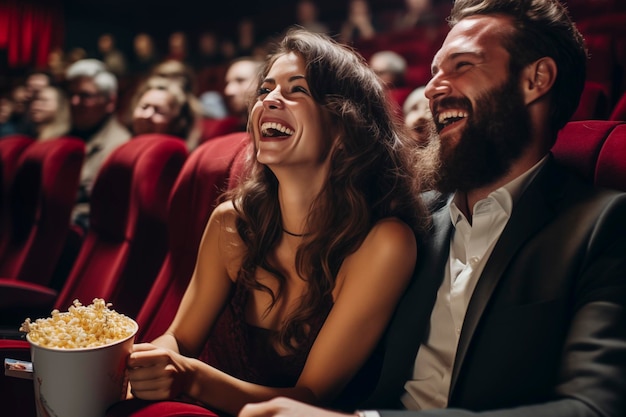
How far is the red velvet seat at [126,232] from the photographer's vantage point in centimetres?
76

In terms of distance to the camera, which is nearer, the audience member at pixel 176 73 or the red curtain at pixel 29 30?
the audience member at pixel 176 73

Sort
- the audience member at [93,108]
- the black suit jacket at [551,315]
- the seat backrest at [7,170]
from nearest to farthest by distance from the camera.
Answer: the black suit jacket at [551,315], the seat backrest at [7,170], the audience member at [93,108]

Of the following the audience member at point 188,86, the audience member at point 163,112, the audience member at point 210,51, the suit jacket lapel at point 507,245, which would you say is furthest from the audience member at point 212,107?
the suit jacket lapel at point 507,245

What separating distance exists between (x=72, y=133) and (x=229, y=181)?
102 cm

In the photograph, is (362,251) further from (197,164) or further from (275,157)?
(197,164)

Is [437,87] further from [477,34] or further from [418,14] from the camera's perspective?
[418,14]

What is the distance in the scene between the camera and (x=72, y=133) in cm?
152

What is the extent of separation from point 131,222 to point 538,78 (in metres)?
0.52

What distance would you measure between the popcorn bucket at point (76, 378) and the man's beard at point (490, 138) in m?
0.28

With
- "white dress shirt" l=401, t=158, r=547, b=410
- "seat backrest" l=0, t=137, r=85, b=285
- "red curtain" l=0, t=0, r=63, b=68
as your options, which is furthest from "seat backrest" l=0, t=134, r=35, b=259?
"red curtain" l=0, t=0, r=63, b=68

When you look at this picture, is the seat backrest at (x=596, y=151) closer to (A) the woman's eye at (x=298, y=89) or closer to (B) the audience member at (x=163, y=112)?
(A) the woman's eye at (x=298, y=89)

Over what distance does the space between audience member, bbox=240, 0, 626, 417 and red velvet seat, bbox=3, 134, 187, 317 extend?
0.39 metres

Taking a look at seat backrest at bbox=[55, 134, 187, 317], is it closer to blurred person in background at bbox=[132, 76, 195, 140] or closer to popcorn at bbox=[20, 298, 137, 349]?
popcorn at bbox=[20, 298, 137, 349]

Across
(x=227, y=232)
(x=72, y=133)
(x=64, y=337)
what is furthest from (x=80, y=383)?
(x=72, y=133)
